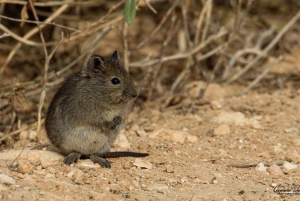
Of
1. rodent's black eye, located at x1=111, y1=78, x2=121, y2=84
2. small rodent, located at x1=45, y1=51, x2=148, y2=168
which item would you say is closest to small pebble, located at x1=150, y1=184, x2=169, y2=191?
small rodent, located at x1=45, y1=51, x2=148, y2=168

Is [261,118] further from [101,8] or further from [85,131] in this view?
[101,8]

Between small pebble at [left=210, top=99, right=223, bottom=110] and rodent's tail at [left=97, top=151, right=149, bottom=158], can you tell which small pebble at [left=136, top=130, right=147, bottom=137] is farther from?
small pebble at [left=210, top=99, right=223, bottom=110]

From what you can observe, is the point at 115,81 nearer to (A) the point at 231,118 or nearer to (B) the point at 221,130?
(B) the point at 221,130

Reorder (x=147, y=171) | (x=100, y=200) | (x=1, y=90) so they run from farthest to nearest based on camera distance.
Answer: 1. (x=1, y=90)
2. (x=147, y=171)
3. (x=100, y=200)

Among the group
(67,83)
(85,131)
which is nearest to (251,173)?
(85,131)

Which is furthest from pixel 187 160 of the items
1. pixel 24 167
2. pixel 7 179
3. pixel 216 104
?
pixel 216 104

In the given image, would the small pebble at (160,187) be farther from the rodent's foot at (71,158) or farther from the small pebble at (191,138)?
the small pebble at (191,138)
